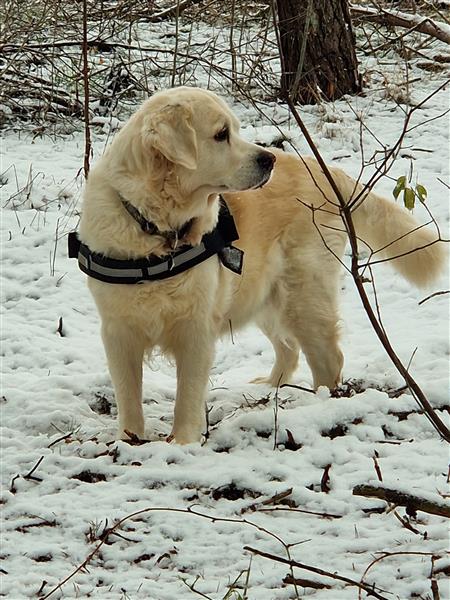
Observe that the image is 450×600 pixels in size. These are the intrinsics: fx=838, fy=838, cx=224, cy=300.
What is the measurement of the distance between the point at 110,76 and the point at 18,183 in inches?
86.2

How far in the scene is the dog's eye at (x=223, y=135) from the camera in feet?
11.9

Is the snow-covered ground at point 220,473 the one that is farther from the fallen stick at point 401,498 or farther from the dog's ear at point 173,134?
the dog's ear at point 173,134

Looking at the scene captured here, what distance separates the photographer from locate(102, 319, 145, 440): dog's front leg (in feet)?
12.3

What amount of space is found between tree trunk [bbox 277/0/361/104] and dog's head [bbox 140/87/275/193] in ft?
15.1

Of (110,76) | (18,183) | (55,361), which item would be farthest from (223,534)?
(110,76)

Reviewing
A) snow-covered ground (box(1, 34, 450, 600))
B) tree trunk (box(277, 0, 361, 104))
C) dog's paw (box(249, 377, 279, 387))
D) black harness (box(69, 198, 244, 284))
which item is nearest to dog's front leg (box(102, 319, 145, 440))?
snow-covered ground (box(1, 34, 450, 600))

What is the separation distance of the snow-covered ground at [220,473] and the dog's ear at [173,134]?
1121 millimetres

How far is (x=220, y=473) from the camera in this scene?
301cm

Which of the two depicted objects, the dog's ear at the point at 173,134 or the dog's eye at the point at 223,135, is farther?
the dog's eye at the point at 223,135

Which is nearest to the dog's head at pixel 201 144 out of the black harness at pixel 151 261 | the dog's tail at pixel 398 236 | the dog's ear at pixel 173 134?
the dog's ear at pixel 173 134

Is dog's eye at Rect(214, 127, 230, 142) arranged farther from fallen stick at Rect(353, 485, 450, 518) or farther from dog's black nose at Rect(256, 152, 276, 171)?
fallen stick at Rect(353, 485, 450, 518)

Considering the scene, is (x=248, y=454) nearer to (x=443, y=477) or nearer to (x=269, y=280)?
(x=443, y=477)

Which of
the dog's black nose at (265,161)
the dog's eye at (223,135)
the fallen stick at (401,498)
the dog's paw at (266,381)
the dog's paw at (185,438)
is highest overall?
the dog's eye at (223,135)

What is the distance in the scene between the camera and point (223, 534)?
104 inches
